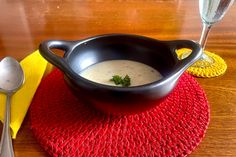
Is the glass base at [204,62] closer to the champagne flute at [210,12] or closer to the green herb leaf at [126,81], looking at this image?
the champagne flute at [210,12]

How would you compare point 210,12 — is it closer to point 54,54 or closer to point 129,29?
point 129,29

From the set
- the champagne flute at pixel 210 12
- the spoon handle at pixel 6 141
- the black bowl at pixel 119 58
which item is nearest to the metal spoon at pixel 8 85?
the spoon handle at pixel 6 141

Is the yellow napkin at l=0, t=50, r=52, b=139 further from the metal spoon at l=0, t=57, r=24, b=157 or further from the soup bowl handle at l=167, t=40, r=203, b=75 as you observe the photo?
the soup bowl handle at l=167, t=40, r=203, b=75

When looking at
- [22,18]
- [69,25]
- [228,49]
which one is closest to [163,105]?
[228,49]

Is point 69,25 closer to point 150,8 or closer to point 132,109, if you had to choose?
point 150,8

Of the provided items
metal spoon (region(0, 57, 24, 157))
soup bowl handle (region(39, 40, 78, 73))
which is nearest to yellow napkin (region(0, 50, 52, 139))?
metal spoon (region(0, 57, 24, 157))

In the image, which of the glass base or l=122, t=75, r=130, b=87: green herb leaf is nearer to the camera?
l=122, t=75, r=130, b=87: green herb leaf
